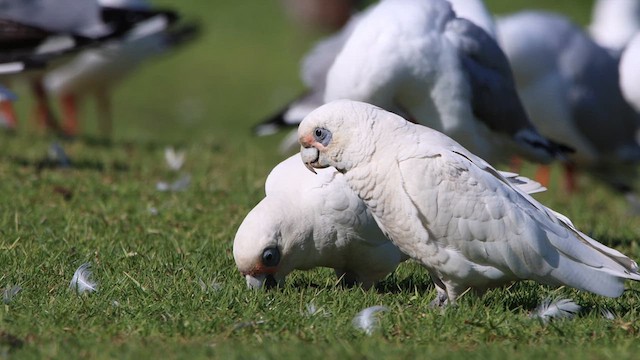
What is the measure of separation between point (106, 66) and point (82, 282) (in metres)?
6.40

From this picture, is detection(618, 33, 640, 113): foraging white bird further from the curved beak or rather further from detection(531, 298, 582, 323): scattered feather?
the curved beak

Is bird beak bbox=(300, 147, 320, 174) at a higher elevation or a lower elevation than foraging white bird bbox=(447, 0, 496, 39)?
higher

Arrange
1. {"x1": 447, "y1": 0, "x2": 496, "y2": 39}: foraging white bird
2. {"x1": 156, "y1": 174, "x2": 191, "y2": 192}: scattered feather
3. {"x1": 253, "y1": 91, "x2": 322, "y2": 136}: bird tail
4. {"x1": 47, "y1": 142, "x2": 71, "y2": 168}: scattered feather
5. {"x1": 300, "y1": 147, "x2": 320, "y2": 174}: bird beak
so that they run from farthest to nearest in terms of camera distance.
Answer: {"x1": 47, "y1": 142, "x2": 71, "y2": 168}: scattered feather, {"x1": 253, "y1": 91, "x2": 322, "y2": 136}: bird tail, {"x1": 156, "y1": 174, "x2": 191, "y2": 192}: scattered feather, {"x1": 447, "y1": 0, "x2": 496, "y2": 39}: foraging white bird, {"x1": 300, "y1": 147, "x2": 320, "y2": 174}: bird beak

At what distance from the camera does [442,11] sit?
582 cm

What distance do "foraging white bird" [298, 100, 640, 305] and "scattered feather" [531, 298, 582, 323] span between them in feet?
0.31

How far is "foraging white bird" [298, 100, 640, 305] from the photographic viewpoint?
3957mm

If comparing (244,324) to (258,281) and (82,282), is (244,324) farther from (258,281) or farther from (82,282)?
(82,282)

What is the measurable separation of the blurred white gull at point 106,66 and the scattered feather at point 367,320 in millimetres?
5977

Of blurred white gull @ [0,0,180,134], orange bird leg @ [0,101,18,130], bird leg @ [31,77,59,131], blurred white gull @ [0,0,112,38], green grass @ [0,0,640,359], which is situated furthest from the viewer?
orange bird leg @ [0,101,18,130]

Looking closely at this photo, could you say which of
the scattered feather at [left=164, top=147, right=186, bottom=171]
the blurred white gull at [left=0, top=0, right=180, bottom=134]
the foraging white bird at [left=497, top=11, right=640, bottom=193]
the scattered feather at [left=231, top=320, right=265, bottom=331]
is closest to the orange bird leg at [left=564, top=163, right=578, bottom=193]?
the foraging white bird at [left=497, top=11, right=640, bottom=193]

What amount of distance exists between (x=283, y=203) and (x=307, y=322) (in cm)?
68

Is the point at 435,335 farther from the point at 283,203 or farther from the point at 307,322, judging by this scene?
the point at 283,203

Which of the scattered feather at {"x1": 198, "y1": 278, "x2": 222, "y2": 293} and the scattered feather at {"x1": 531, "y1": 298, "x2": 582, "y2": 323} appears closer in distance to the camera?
the scattered feather at {"x1": 531, "y1": 298, "x2": 582, "y2": 323}

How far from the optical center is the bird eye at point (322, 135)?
401 cm
